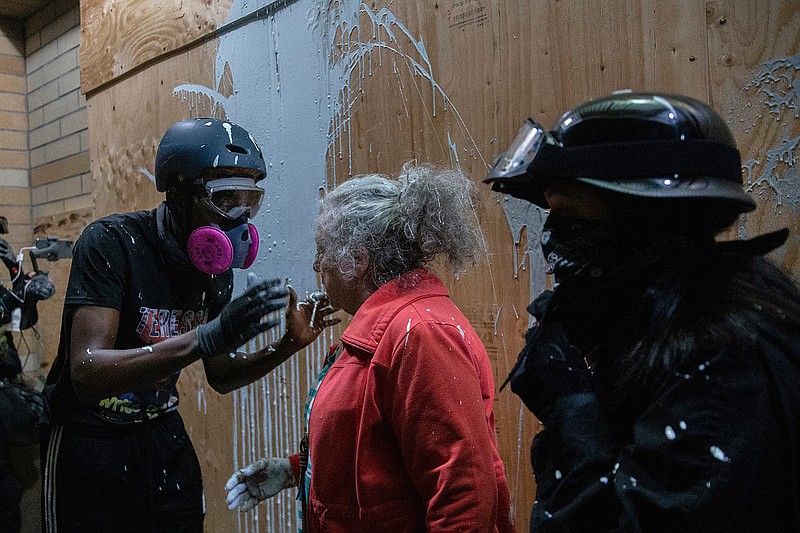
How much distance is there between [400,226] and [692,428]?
2.86ft

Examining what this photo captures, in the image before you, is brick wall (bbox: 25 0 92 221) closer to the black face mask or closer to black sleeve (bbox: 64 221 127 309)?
black sleeve (bbox: 64 221 127 309)

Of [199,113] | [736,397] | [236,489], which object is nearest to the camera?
[736,397]

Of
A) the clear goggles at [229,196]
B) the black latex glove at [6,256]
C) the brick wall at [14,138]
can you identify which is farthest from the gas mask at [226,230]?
the brick wall at [14,138]

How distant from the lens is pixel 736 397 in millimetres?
774

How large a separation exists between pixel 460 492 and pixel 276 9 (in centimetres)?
213

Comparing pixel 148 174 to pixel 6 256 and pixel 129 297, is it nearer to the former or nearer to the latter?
pixel 6 256

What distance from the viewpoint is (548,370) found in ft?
3.07

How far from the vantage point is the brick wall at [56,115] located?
15.5 ft

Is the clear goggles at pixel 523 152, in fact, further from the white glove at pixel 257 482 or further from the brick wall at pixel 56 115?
the brick wall at pixel 56 115

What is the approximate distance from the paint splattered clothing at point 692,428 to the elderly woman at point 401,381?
39 cm

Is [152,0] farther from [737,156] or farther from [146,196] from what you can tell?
[737,156]

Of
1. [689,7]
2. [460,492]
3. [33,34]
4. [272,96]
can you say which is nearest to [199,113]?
[272,96]

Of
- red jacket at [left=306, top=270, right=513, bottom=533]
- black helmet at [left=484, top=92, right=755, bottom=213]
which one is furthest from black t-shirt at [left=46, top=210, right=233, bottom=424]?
black helmet at [left=484, top=92, right=755, bottom=213]

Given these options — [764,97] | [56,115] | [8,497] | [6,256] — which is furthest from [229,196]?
[56,115]
